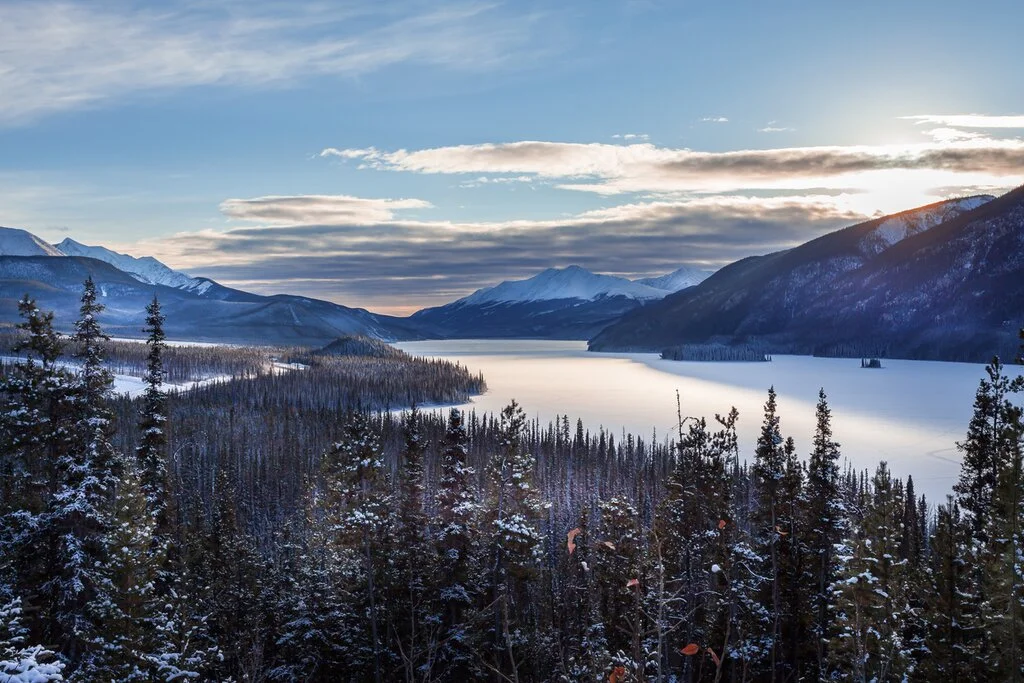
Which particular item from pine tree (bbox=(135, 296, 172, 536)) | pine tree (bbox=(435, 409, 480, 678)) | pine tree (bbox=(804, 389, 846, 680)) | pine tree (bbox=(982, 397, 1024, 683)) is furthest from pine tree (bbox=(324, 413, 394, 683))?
pine tree (bbox=(982, 397, 1024, 683))

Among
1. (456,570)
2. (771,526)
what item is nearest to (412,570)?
(456,570)

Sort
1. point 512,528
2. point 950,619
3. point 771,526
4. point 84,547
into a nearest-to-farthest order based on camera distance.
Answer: point 84,547 → point 950,619 → point 512,528 → point 771,526

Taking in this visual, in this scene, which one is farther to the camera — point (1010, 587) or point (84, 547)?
point (84, 547)

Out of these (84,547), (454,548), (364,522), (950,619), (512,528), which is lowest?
(454,548)

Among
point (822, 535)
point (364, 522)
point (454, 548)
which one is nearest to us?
point (364, 522)

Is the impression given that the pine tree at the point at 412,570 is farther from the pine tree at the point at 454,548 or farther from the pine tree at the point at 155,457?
the pine tree at the point at 155,457

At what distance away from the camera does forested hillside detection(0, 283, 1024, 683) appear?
2438cm

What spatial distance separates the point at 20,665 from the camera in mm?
11516

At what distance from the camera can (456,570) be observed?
129ft

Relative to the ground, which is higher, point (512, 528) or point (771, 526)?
point (771, 526)

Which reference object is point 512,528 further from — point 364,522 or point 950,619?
point 950,619

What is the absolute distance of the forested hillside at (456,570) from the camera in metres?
24.4

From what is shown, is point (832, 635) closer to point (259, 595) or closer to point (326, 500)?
point (326, 500)

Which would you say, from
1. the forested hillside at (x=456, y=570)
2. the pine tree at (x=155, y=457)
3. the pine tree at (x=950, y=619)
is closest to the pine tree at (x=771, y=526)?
the forested hillside at (x=456, y=570)
